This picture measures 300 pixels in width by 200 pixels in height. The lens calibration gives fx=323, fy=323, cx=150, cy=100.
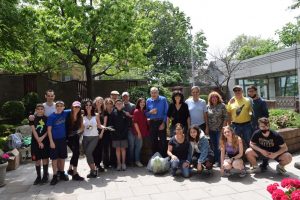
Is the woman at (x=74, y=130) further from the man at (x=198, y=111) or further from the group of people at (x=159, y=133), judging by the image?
the man at (x=198, y=111)

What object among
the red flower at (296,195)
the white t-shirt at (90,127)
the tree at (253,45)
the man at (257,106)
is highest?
the tree at (253,45)

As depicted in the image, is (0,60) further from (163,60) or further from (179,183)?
(163,60)

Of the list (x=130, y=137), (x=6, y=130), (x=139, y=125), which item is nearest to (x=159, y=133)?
(x=139, y=125)

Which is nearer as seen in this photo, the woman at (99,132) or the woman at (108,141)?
the woman at (99,132)

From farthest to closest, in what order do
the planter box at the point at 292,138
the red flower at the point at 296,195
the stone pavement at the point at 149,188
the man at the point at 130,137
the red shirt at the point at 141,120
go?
the planter box at the point at 292,138
the man at the point at 130,137
the red shirt at the point at 141,120
the stone pavement at the point at 149,188
the red flower at the point at 296,195

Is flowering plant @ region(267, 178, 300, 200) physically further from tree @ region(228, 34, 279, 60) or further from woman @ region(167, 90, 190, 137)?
tree @ region(228, 34, 279, 60)

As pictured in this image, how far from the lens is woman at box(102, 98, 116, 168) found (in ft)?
23.8

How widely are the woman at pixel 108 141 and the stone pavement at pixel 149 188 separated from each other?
60 cm

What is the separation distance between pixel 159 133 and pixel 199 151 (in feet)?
3.83

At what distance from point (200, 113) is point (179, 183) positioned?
172 cm

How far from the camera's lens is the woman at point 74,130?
21.9 ft

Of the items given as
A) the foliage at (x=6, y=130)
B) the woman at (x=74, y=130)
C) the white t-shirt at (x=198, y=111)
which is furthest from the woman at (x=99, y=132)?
the foliage at (x=6, y=130)

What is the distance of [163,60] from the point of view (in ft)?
114

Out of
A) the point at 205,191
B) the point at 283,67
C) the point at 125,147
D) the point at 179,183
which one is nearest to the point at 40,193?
the point at 125,147
